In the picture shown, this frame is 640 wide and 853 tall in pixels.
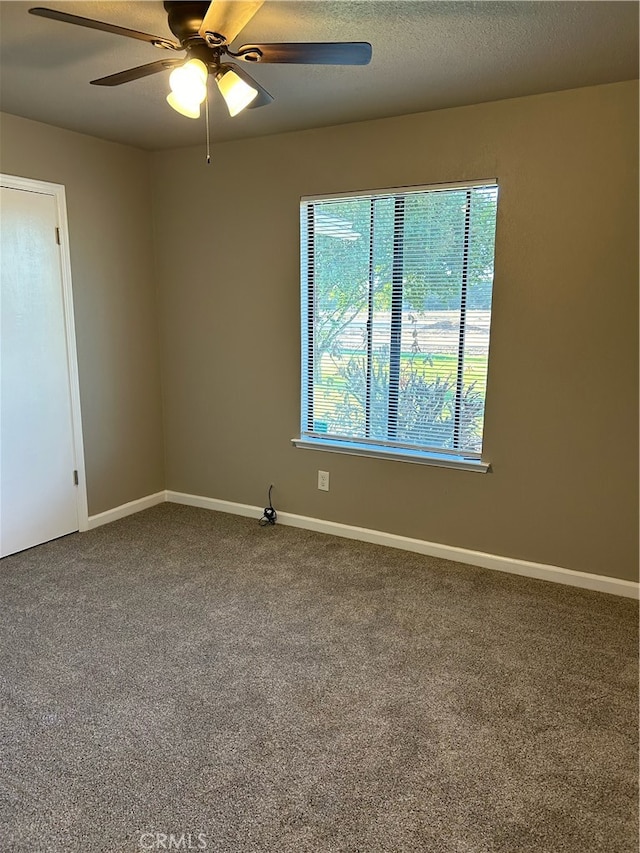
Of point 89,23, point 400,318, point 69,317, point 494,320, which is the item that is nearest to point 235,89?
point 89,23

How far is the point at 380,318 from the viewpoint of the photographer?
3236mm

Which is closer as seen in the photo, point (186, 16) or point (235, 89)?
point (186, 16)

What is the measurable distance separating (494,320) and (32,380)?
8.45 ft

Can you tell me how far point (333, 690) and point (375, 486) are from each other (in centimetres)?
145

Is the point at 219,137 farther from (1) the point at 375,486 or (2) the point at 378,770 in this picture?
(2) the point at 378,770

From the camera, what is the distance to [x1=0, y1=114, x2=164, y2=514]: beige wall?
338 cm

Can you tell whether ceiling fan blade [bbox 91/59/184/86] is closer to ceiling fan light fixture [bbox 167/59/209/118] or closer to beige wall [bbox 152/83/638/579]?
ceiling fan light fixture [bbox 167/59/209/118]

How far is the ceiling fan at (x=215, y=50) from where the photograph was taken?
1651 mm

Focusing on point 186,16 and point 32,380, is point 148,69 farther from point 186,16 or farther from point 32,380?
point 32,380

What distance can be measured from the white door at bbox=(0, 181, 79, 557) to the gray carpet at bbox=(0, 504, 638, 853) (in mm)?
322

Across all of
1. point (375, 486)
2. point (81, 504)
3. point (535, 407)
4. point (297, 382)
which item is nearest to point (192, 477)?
point (81, 504)

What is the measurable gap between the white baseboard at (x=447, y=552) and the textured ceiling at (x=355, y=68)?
2.31 metres

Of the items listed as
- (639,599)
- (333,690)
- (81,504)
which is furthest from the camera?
(81,504)

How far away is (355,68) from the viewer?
2.34m
